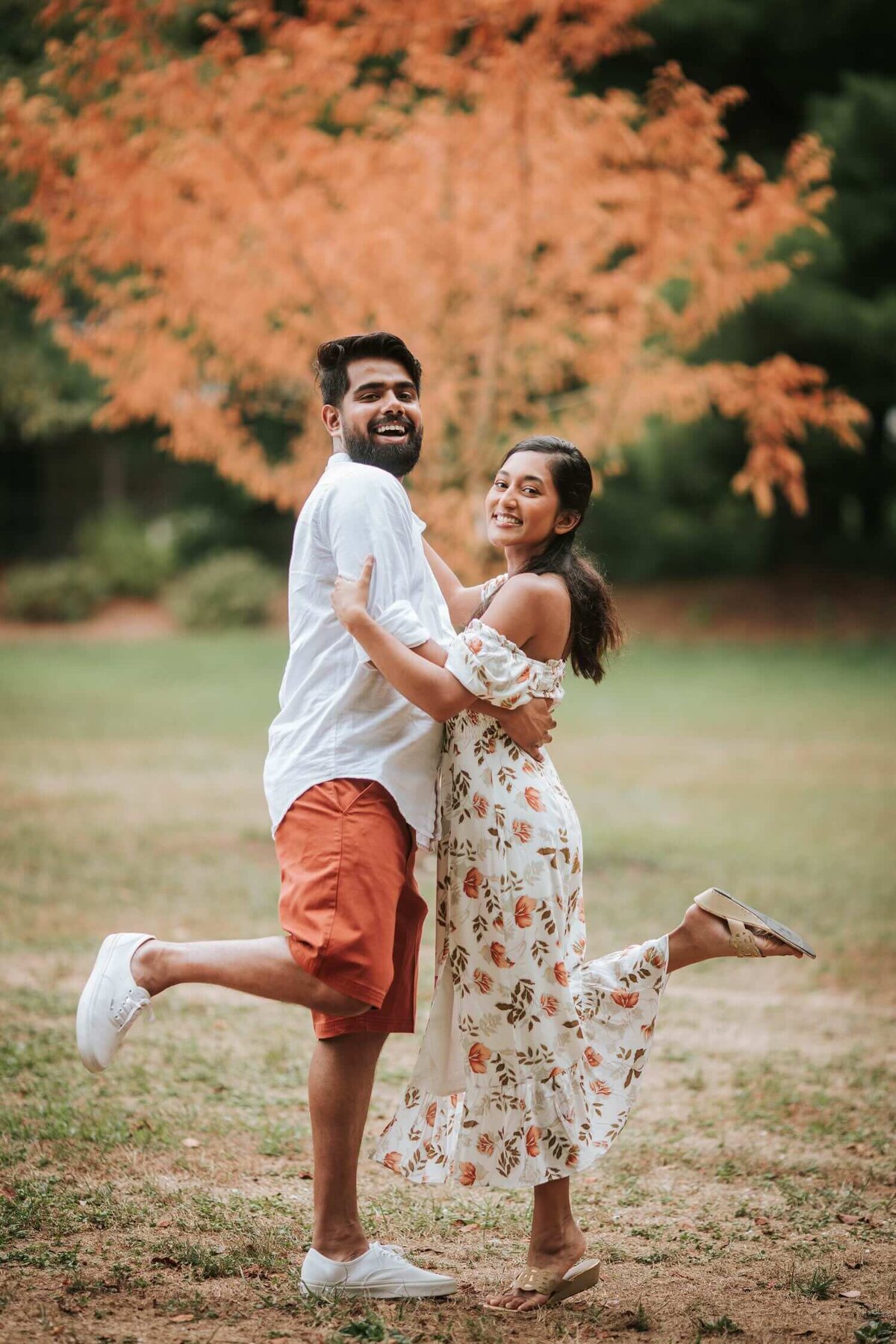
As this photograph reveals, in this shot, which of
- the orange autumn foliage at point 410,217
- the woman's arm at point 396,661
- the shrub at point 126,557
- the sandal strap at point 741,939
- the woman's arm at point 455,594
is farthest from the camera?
the shrub at point 126,557

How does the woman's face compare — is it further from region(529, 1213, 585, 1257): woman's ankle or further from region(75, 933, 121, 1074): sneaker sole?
region(529, 1213, 585, 1257): woman's ankle

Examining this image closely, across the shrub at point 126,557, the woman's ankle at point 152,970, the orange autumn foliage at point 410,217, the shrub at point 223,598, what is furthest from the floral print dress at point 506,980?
the shrub at point 126,557

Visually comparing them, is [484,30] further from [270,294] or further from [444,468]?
[444,468]

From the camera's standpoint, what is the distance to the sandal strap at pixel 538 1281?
3096mm

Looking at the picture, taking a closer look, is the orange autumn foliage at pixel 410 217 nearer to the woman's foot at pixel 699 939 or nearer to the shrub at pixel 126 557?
the woman's foot at pixel 699 939

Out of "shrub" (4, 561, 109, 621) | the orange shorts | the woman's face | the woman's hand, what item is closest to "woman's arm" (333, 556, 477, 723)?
the woman's hand

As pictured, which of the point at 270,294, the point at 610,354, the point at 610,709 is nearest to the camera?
the point at 270,294

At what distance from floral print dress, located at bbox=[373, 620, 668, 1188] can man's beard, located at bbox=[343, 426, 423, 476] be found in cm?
41

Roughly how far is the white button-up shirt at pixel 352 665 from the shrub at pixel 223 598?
68.3 feet

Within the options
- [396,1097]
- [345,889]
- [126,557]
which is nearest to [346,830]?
[345,889]

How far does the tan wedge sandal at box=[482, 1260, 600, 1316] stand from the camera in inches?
122

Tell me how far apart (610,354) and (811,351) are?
35.4 ft

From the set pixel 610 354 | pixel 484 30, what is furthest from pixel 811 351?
pixel 484 30

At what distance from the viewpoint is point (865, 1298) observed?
3.18 metres
